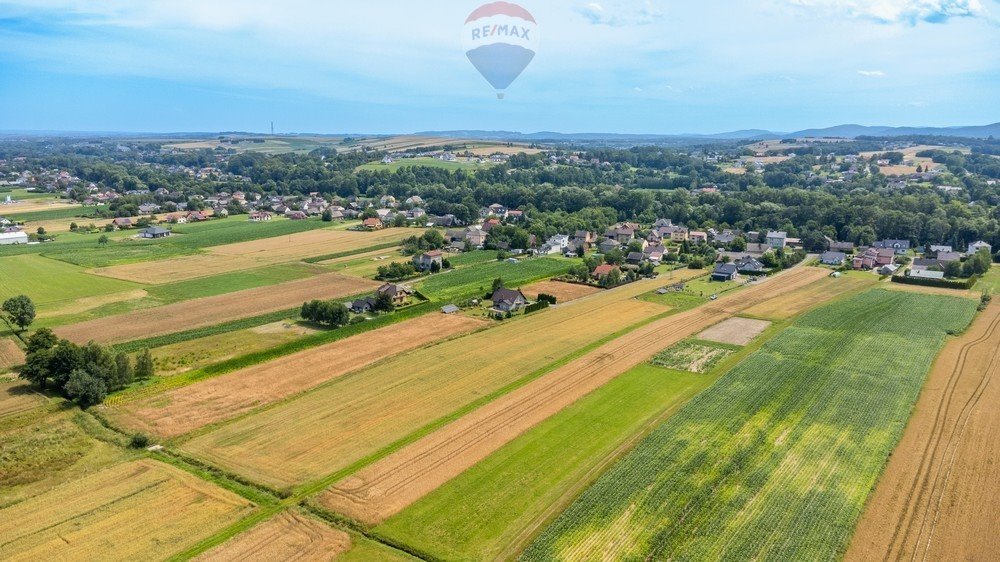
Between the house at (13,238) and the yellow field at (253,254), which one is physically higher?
the house at (13,238)

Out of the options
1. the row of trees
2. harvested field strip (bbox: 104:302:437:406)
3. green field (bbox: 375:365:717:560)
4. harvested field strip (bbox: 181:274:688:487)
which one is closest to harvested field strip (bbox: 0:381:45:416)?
the row of trees

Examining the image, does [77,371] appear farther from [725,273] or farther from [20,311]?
[725,273]

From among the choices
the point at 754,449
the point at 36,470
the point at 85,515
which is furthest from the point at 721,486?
the point at 36,470

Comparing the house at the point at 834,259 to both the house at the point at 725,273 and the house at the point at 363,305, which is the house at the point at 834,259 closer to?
the house at the point at 725,273

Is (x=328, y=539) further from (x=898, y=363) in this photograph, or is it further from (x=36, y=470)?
(x=898, y=363)

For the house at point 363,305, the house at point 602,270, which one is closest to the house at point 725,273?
the house at point 602,270

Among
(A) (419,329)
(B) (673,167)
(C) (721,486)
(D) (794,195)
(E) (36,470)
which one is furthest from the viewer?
(B) (673,167)
